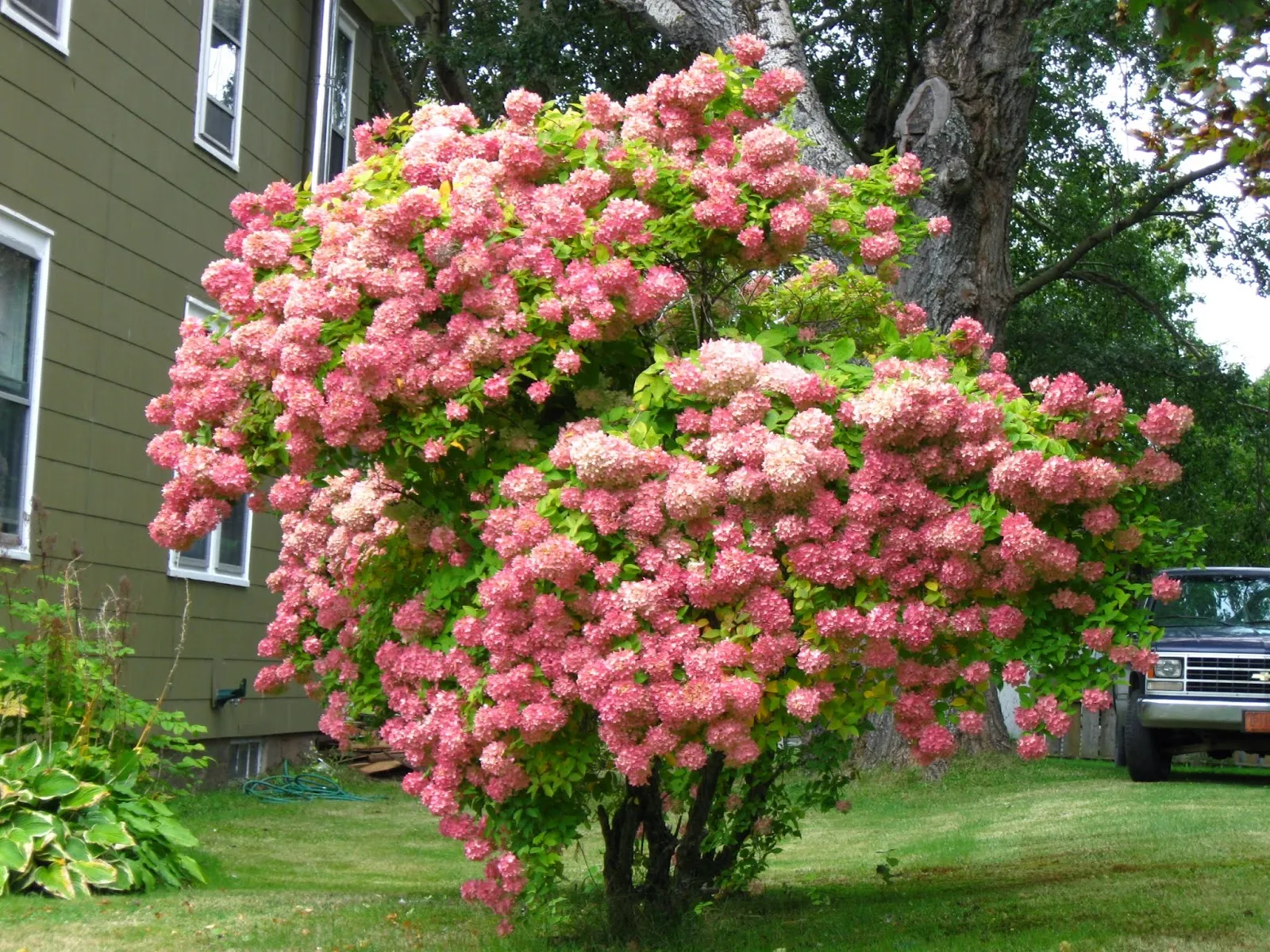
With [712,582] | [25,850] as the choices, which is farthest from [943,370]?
[25,850]

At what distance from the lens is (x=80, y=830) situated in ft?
22.8

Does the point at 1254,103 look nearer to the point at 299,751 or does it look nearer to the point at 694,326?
the point at 694,326

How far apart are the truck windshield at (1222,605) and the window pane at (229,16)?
962 cm

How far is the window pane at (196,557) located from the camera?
11359 millimetres

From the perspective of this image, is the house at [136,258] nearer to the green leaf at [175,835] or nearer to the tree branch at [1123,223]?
the green leaf at [175,835]

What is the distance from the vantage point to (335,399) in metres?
4.94

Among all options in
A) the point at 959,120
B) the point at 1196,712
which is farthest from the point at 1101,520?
the point at 1196,712

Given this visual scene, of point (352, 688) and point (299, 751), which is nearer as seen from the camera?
point (352, 688)

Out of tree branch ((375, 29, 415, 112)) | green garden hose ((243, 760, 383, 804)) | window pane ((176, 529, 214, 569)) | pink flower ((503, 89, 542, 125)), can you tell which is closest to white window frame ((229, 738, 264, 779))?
green garden hose ((243, 760, 383, 804))

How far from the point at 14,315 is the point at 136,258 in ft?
5.46

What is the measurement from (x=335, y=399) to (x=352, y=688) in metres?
1.52

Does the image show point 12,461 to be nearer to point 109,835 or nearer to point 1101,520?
point 109,835

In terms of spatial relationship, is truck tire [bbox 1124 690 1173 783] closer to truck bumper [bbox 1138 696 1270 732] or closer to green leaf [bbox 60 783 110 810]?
truck bumper [bbox 1138 696 1270 732]

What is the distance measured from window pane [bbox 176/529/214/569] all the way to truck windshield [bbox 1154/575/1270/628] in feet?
27.7
